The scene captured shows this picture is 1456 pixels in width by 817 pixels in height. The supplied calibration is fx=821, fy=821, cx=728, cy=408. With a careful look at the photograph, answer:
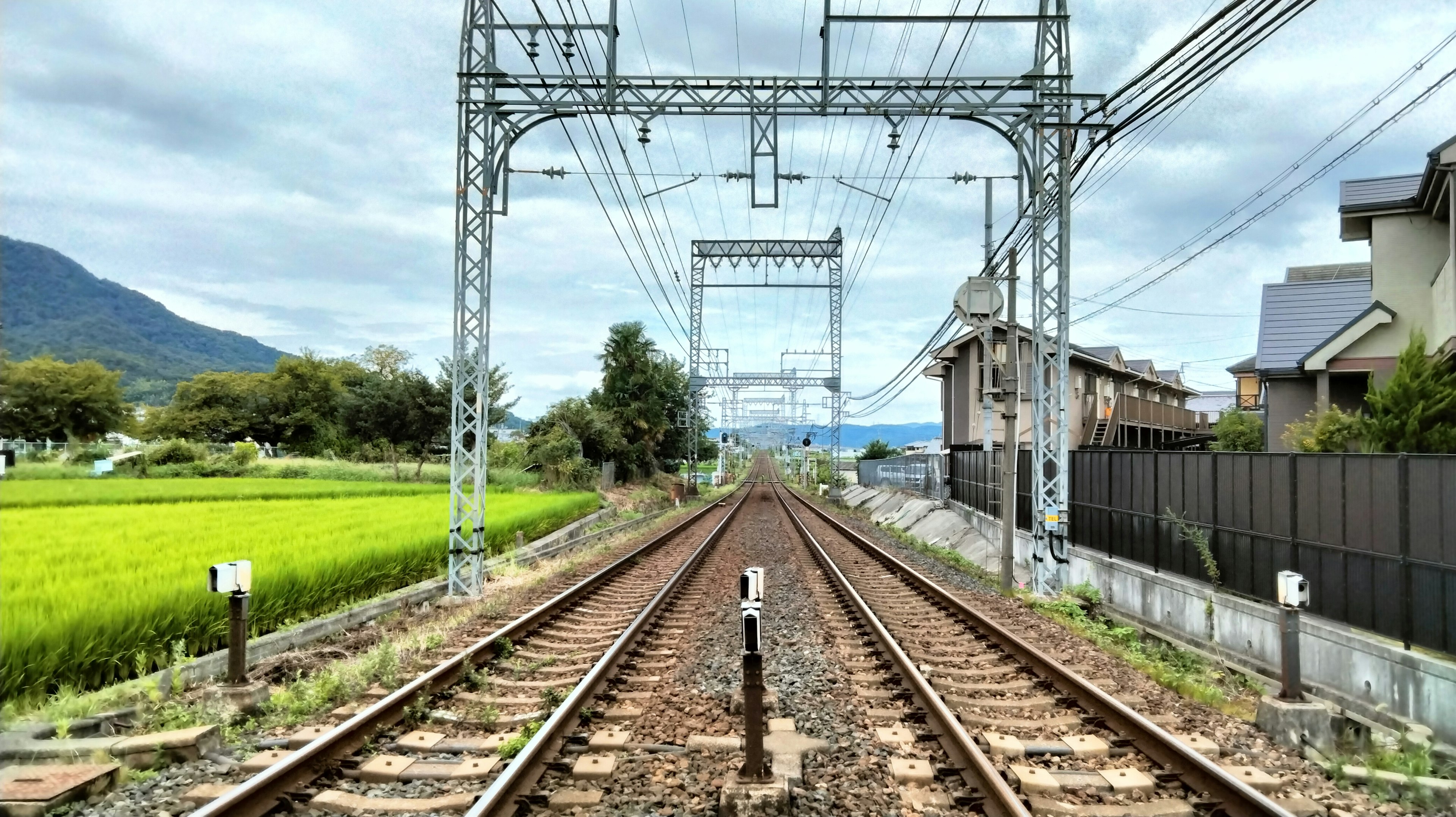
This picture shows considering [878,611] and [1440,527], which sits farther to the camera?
[878,611]

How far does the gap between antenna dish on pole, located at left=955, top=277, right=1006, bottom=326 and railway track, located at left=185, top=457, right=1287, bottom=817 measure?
565 centimetres

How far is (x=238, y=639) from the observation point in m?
6.87

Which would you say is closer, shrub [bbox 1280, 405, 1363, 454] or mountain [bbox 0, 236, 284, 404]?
mountain [bbox 0, 236, 284, 404]

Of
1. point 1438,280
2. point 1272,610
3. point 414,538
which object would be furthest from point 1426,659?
point 414,538

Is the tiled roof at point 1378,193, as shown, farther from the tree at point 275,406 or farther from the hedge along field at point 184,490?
the tree at point 275,406

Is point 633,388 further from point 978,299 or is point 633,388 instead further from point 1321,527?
point 1321,527

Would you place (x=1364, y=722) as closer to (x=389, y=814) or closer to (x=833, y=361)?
(x=389, y=814)

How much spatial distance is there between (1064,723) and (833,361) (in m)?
35.5

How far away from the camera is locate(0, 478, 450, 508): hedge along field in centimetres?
606

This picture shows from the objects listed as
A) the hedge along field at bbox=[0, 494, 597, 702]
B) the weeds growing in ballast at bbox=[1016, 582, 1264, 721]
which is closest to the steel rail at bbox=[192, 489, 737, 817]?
the hedge along field at bbox=[0, 494, 597, 702]

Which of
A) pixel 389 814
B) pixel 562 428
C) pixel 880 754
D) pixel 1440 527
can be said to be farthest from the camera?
pixel 562 428

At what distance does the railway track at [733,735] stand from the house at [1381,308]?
38.3 feet

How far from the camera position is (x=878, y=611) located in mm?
11203

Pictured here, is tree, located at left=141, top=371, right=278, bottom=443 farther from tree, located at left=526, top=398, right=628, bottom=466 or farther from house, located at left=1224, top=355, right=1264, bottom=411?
house, located at left=1224, top=355, right=1264, bottom=411
